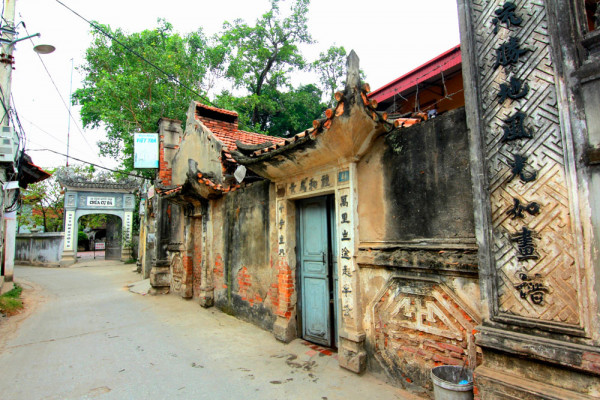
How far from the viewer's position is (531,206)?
8.00ft

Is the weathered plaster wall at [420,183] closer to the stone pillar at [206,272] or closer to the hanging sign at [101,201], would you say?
the stone pillar at [206,272]

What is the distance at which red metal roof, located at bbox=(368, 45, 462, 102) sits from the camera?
6.39 meters

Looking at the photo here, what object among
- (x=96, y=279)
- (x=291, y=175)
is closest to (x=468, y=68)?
(x=291, y=175)

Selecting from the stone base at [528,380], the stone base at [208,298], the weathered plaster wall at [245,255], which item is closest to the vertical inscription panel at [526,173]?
the stone base at [528,380]

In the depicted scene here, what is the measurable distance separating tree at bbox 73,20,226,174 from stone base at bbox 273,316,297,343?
35.9 feet

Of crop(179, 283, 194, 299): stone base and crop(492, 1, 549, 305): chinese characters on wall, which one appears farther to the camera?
crop(179, 283, 194, 299): stone base

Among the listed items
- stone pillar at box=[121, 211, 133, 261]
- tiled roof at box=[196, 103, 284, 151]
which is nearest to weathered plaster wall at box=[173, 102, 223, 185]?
tiled roof at box=[196, 103, 284, 151]

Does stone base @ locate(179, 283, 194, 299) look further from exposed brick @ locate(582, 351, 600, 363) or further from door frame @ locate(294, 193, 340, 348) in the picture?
exposed brick @ locate(582, 351, 600, 363)

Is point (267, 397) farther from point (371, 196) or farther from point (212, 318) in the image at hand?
point (212, 318)

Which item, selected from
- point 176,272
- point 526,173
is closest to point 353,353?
point 526,173

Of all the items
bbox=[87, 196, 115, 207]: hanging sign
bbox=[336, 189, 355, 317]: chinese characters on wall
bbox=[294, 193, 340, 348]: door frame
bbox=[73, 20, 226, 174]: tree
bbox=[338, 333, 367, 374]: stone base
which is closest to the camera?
bbox=[338, 333, 367, 374]: stone base

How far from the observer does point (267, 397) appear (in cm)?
348

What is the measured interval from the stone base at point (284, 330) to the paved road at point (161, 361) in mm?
124

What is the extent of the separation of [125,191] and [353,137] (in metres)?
21.1
